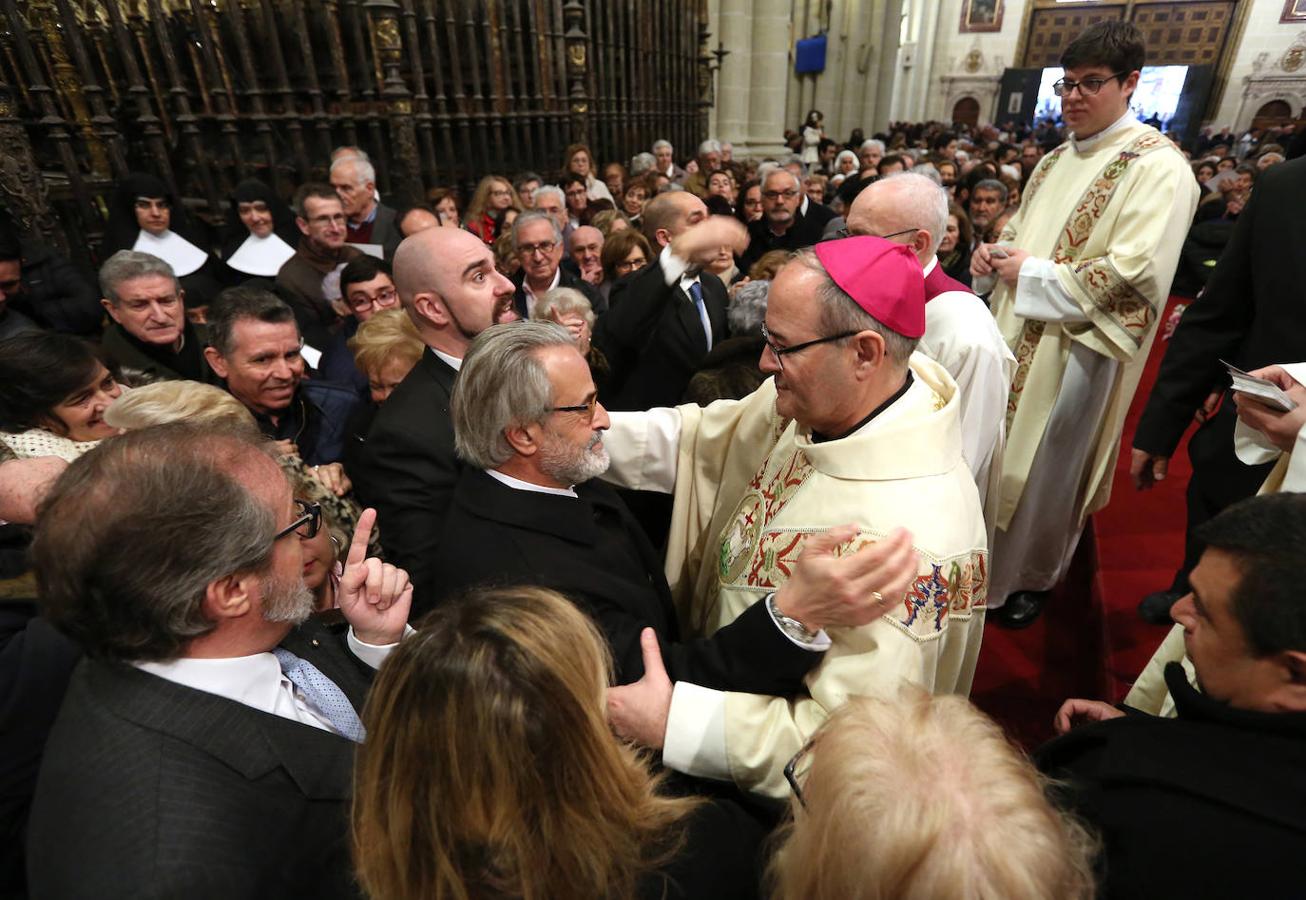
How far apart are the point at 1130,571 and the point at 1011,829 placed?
3.56 meters

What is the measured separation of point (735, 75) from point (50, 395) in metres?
12.1

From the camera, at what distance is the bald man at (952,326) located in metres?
2.44

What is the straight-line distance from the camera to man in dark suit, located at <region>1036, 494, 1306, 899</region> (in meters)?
0.90

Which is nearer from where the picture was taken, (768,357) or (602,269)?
(768,357)

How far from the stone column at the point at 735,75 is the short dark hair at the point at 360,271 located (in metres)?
10.2

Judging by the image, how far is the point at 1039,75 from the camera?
27.2m

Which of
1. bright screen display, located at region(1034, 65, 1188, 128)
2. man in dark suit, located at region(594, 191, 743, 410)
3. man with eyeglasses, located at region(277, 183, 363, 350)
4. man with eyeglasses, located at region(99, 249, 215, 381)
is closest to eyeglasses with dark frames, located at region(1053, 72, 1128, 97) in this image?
man in dark suit, located at region(594, 191, 743, 410)

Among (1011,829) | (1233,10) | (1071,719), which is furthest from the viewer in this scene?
(1233,10)

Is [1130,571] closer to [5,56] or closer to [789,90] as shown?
[5,56]

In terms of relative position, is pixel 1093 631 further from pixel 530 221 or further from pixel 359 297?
pixel 359 297

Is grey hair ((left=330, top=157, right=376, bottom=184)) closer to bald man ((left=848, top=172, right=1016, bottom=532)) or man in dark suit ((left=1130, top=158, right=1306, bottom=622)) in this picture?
bald man ((left=848, top=172, right=1016, bottom=532))

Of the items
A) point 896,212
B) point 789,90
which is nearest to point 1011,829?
point 896,212

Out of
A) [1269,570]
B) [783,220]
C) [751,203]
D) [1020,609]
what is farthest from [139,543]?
[751,203]

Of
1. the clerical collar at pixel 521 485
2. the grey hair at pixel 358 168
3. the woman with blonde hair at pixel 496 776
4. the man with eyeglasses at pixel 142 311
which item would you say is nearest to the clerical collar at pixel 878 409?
the clerical collar at pixel 521 485
